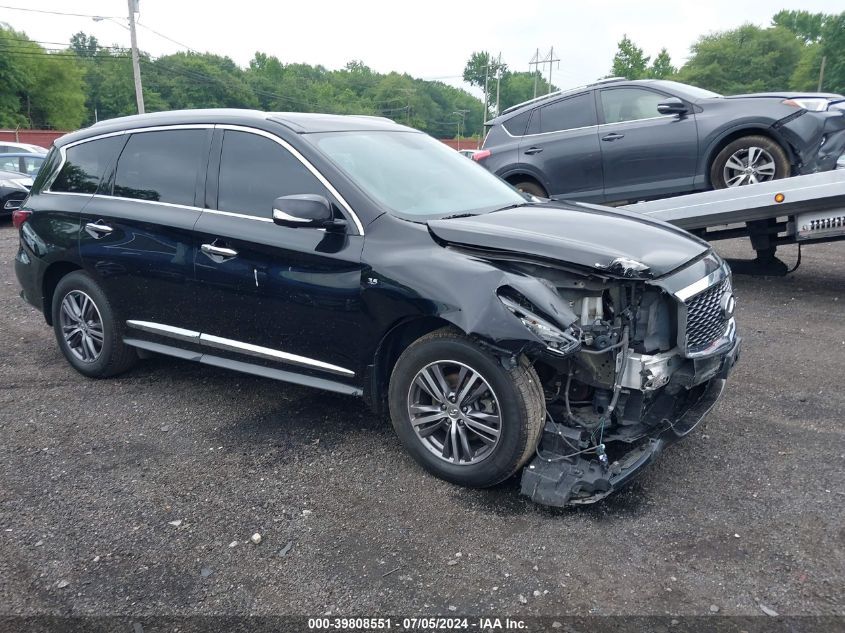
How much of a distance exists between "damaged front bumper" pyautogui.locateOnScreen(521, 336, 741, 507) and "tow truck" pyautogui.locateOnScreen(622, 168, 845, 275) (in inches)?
123

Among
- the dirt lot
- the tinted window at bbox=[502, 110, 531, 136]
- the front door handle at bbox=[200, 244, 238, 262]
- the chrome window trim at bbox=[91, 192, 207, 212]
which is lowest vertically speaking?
the dirt lot

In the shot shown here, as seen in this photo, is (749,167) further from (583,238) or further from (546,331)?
(546,331)

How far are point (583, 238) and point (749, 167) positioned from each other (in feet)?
16.2

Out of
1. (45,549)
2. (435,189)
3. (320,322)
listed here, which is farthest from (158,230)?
(45,549)

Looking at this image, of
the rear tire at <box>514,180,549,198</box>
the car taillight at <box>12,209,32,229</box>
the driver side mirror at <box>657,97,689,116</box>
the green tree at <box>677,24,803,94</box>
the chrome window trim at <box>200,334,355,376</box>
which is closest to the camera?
the chrome window trim at <box>200,334,355,376</box>

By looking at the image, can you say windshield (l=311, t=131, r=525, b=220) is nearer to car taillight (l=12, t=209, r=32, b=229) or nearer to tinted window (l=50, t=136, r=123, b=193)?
tinted window (l=50, t=136, r=123, b=193)

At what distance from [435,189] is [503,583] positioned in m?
2.39

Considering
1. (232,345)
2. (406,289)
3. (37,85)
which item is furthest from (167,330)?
(37,85)

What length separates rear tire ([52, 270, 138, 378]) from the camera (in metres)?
5.08

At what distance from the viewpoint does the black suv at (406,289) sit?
133 inches

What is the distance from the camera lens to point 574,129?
870 cm

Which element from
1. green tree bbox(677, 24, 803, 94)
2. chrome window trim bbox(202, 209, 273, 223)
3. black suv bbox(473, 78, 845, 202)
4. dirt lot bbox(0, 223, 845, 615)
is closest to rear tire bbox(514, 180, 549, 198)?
black suv bbox(473, 78, 845, 202)

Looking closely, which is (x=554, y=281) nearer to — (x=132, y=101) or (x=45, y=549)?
(x=45, y=549)

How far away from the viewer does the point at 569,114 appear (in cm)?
880
